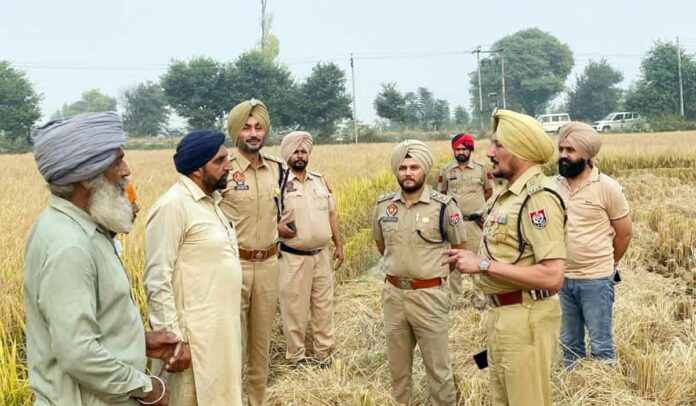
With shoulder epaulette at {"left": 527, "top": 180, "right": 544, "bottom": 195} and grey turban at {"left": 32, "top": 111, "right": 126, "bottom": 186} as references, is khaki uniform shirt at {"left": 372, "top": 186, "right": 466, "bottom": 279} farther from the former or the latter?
grey turban at {"left": 32, "top": 111, "right": 126, "bottom": 186}

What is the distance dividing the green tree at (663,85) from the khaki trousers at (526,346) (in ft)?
153

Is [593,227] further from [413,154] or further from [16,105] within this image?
[16,105]

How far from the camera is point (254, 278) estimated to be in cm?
368

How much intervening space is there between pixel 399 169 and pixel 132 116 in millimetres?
57246

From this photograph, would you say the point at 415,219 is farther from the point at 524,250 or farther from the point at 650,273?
the point at 650,273

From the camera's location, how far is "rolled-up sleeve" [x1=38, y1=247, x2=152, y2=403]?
1.77 metres

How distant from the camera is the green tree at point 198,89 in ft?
137

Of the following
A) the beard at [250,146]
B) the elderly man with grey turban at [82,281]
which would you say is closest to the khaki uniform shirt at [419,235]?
the beard at [250,146]

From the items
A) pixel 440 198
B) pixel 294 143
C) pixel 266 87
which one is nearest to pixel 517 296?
pixel 440 198

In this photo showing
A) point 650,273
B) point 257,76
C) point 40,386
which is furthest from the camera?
point 257,76

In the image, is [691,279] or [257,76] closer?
[691,279]

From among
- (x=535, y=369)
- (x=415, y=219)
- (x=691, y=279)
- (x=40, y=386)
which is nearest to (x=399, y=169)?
(x=415, y=219)

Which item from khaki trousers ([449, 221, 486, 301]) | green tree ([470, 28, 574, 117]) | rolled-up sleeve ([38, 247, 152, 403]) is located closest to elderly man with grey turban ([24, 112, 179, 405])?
rolled-up sleeve ([38, 247, 152, 403])

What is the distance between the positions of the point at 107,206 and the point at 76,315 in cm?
37
